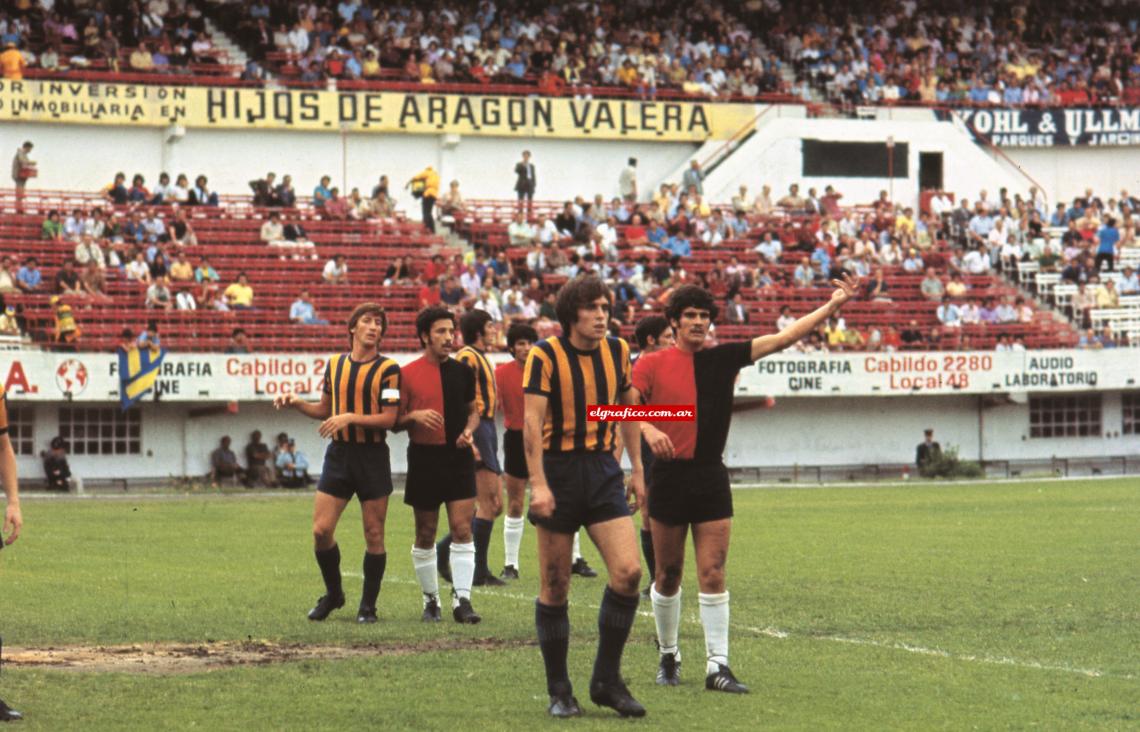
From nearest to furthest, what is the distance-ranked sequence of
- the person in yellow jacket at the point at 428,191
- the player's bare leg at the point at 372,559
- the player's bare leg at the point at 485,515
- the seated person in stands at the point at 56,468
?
the player's bare leg at the point at 372,559 → the player's bare leg at the point at 485,515 → the seated person in stands at the point at 56,468 → the person in yellow jacket at the point at 428,191

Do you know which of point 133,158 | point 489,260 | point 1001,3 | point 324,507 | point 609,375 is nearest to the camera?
point 609,375

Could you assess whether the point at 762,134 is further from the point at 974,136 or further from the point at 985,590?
the point at 985,590

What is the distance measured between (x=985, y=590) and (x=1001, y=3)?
138ft

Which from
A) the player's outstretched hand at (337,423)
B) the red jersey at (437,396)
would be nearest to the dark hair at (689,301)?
the player's outstretched hand at (337,423)

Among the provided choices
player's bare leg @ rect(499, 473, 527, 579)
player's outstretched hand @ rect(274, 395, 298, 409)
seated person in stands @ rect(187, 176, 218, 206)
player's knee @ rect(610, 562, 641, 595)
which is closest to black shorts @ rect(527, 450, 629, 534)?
player's knee @ rect(610, 562, 641, 595)

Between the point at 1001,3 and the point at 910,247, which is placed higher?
the point at 1001,3

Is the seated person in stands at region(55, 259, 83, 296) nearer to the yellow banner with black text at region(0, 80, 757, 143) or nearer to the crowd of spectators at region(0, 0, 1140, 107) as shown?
the yellow banner with black text at region(0, 80, 757, 143)

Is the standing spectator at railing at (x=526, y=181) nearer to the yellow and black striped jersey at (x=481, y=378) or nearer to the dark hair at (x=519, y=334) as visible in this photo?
the dark hair at (x=519, y=334)

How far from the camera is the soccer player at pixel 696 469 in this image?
32.9 ft

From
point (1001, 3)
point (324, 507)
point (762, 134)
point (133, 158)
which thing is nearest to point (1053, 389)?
point (762, 134)

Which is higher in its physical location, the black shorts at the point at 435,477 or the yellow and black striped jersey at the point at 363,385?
the yellow and black striped jersey at the point at 363,385

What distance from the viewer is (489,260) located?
129 ft

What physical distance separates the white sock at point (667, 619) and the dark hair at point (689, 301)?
5.04 ft

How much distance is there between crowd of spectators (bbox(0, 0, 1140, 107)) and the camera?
1704 inches
